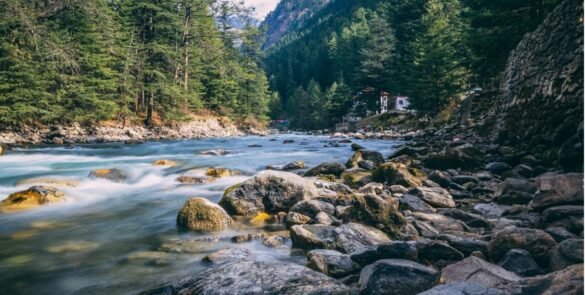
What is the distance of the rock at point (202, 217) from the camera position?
6809 millimetres

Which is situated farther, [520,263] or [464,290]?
[520,263]

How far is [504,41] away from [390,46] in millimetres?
A: 36409

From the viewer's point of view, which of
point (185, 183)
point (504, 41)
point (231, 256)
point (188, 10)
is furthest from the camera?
point (188, 10)

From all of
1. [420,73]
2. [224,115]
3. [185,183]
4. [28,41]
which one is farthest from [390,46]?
[185,183]

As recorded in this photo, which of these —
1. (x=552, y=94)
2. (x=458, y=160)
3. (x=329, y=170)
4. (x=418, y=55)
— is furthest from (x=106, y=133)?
(x=418, y=55)

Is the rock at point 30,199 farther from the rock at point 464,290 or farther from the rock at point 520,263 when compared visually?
the rock at point 520,263

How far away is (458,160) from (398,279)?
8.35m

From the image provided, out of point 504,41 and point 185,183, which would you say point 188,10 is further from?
point 185,183

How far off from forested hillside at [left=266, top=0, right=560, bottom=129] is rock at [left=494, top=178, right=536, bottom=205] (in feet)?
46.3

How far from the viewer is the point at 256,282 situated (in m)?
3.91

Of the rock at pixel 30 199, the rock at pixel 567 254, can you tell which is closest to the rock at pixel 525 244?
the rock at pixel 567 254

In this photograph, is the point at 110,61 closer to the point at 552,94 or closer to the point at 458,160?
the point at 458,160

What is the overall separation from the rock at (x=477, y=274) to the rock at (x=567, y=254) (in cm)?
51

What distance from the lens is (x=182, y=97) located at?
37.2 metres
